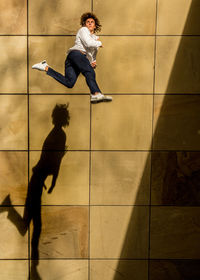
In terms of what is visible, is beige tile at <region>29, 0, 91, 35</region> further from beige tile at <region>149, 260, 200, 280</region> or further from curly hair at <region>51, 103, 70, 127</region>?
beige tile at <region>149, 260, 200, 280</region>

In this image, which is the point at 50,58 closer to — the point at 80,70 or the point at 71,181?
the point at 80,70

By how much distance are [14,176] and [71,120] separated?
104 centimetres

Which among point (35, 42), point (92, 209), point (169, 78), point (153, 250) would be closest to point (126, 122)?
point (169, 78)

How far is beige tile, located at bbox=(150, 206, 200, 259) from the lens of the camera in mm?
3871

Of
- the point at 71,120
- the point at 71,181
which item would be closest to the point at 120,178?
the point at 71,181

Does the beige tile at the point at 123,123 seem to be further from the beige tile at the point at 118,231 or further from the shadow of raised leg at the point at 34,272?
the shadow of raised leg at the point at 34,272

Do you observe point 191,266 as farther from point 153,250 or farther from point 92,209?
point 92,209

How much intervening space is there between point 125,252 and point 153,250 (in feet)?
1.23

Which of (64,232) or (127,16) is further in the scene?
(64,232)

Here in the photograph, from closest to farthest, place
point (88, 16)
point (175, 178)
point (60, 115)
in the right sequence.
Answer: point (88, 16) < point (60, 115) < point (175, 178)

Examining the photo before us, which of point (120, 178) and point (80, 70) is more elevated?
point (80, 70)

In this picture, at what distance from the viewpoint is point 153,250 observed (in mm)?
3936

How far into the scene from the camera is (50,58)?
365cm

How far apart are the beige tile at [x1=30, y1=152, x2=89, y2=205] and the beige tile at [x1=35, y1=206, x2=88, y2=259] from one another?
11 centimetres
